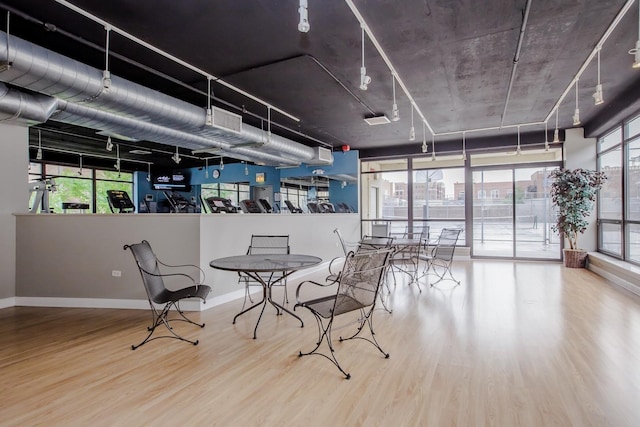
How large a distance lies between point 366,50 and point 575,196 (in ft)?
19.8

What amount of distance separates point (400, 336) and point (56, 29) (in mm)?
4643

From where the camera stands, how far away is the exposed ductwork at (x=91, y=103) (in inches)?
120

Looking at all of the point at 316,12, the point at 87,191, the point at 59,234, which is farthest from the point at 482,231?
the point at 87,191

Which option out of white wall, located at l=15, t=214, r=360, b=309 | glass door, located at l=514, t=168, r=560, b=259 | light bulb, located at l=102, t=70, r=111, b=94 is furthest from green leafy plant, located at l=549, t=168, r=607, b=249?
light bulb, located at l=102, t=70, r=111, b=94

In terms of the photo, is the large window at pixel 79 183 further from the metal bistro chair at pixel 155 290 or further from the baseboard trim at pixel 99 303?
the metal bistro chair at pixel 155 290

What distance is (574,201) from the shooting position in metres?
7.13

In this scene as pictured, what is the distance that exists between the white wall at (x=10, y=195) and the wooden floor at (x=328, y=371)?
2.08 ft

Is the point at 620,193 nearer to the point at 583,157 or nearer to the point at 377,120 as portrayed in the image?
the point at 583,157

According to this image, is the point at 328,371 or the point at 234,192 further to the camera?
the point at 234,192

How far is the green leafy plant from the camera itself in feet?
23.2

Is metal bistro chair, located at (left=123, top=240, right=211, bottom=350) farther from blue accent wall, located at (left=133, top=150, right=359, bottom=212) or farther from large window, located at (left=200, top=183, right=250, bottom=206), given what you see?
large window, located at (left=200, top=183, right=250, bottom=206)

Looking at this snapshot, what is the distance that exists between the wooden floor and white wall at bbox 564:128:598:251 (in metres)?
4.06

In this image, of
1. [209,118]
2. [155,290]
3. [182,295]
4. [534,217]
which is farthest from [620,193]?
[155,290]

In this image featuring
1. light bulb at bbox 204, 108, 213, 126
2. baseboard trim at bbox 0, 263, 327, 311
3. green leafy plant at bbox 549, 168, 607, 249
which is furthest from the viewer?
green leafy plant at bbox 549, 168, 607, 249
